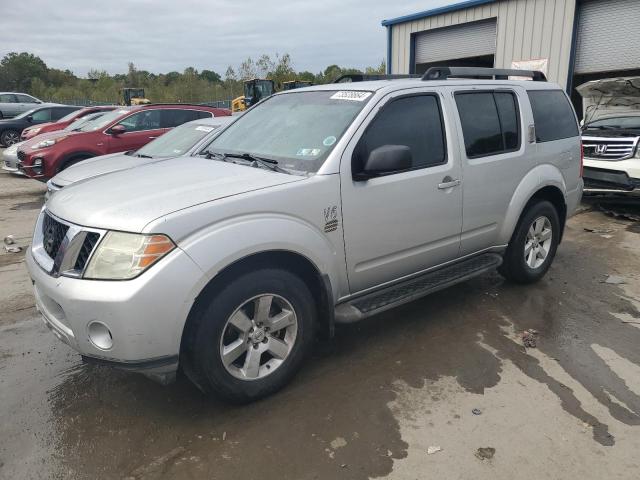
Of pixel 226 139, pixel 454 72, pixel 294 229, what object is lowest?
pixel 294 229

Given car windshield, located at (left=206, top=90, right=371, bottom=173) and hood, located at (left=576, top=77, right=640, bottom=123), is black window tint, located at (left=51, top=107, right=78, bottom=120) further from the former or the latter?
car windshield, located at (left=206, top=90, right=371, bottom=173)

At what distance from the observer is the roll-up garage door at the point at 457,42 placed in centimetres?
1412

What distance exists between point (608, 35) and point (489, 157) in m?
10.0

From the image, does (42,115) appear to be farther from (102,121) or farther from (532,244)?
(532,244)

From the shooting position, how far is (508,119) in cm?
434

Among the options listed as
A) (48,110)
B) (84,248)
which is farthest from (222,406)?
(48,110)

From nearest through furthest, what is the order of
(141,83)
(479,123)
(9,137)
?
(479,123)
(9,137)
(141,83)

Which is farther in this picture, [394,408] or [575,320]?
[575,320]

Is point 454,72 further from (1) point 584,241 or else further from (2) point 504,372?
(1) point 584,241

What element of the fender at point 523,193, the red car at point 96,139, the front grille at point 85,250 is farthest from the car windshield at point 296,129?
the red car at point 96,139

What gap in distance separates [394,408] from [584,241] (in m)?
4.79

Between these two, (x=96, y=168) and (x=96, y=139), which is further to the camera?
(x=96, y=139)

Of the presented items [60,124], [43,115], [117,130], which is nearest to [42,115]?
[43,115]

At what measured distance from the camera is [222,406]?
3.01 meters
